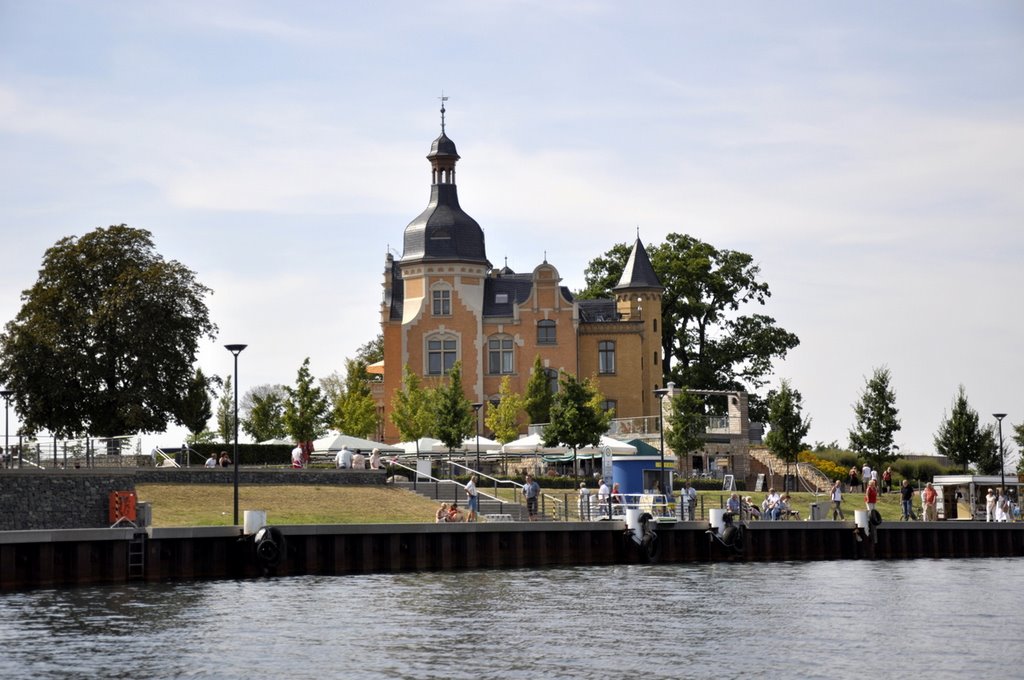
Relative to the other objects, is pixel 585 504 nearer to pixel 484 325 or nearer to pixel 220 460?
pixel 220 460

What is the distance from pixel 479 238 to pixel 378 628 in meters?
64.7

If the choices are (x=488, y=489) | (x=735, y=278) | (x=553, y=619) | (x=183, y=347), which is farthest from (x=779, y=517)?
(x=735, y=278)

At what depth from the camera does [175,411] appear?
258 ft

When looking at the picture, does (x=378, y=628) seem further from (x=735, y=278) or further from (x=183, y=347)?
(x=735, y=278)

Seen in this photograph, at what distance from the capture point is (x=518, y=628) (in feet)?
113

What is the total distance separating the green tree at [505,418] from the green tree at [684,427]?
9281mm

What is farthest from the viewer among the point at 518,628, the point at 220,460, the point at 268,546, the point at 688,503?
the point at 220,460

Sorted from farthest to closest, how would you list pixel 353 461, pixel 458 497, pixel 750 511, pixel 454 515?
pixel 353 461
pixel 458 497
pixel 750 511
pixel 454 515

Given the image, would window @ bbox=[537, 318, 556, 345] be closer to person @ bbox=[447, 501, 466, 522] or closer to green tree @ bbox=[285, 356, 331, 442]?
green tree @ bbox=[285, 356, 331, 442]

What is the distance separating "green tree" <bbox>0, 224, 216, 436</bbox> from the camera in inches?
2985

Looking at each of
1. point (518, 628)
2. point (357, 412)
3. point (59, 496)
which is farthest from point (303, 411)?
point (518, 628)

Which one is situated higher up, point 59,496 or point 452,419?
point 452,419

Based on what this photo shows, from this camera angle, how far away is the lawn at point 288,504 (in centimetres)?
5356

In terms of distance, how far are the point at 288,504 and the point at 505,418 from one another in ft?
102
